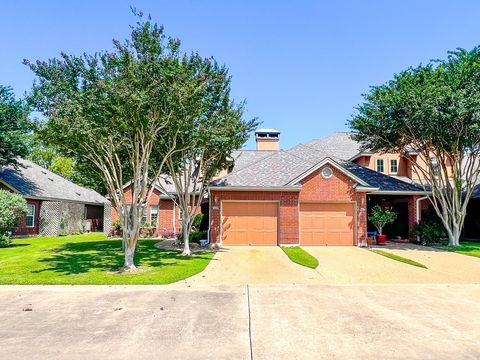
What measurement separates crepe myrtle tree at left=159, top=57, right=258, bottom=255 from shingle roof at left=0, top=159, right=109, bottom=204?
14402mm

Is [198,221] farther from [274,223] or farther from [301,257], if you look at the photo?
[301,257]

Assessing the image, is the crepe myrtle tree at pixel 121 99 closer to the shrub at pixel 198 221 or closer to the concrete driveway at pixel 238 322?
the concrete driveway at pixel 238 322

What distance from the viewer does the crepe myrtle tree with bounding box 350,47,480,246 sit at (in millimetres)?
16672

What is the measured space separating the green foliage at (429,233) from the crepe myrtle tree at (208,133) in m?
11.9

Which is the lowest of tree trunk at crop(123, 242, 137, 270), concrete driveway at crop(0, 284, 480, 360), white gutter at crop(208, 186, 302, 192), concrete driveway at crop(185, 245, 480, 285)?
concrete driveway at crop(185, 245, 480, 285)

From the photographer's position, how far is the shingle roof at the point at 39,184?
82.4 ft

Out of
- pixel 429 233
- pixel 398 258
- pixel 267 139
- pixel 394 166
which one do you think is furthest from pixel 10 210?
pixel 394 166

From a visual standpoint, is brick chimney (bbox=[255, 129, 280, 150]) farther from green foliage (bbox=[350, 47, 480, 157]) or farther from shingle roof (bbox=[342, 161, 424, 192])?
green foliage (bbox=[350, 47, 480, 157])

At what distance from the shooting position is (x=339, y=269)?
12258 millimetres

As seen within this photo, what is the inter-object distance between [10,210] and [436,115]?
22.8m

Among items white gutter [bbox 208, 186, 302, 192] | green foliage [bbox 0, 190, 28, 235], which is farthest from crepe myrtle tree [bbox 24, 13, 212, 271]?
green foliage [bbox 0, 190, 28, 235]

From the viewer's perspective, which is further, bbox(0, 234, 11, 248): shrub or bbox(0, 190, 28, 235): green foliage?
bbox(0, 234, 11, 248): shrub

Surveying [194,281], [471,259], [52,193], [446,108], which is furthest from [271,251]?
[52,193]

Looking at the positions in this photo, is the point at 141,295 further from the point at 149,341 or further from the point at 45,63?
the point at 45,63
